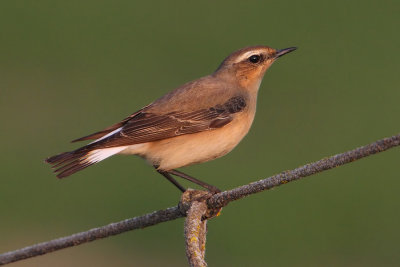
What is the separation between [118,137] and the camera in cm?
549

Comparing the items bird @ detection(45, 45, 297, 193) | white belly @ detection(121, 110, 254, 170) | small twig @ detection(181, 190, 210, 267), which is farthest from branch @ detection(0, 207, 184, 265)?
white belly @ detection(121, 110, 254, 170)

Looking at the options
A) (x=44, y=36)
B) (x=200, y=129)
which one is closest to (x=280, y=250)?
(x=200, y=129)

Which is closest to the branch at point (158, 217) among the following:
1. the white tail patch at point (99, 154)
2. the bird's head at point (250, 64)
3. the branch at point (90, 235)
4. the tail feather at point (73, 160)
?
the branch at point (90, 235)

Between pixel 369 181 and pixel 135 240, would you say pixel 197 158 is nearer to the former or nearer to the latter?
pixel 135 240

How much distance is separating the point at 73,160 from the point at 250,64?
183cm

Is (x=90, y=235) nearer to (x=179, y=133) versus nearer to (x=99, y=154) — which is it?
(x=99, y=154)

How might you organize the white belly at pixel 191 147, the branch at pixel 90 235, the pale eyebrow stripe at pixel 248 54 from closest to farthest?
1. the branch at pixel 90 235
2. the white belly at pixel 191 147
3. the pale eyebrow stripe at pixel 248 54

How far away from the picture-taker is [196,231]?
11.7ft

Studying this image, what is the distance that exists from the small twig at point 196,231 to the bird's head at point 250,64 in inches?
86.3

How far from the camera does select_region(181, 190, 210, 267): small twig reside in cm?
324

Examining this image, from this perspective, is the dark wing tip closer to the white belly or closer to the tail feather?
the tail feather

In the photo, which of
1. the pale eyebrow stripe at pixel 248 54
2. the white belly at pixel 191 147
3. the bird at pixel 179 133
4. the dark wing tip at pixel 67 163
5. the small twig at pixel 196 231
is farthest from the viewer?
the pale eyebrow stripe at pixel 248 54

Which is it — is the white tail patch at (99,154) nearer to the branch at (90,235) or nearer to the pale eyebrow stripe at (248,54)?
the branch at (90,235)

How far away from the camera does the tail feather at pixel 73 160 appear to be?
510 cm
